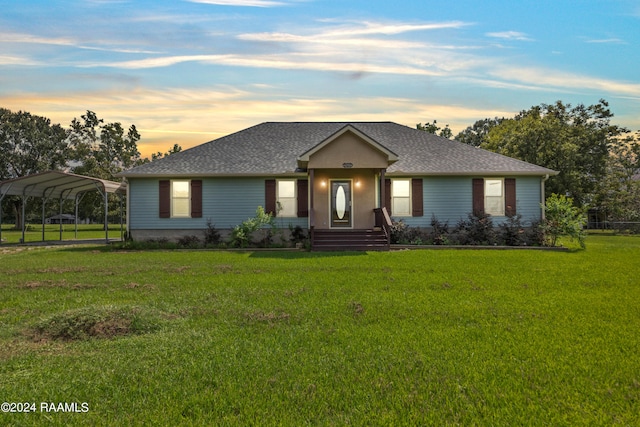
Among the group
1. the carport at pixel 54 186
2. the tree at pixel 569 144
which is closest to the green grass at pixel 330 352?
the carport at pixel 54 186

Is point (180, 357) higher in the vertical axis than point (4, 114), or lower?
lower

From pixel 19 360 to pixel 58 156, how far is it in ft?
184

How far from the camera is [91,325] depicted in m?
5.41

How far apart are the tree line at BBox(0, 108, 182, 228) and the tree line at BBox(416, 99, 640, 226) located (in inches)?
1382

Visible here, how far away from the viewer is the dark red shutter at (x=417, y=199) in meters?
18.9

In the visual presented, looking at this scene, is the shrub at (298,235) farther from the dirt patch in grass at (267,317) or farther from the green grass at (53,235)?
the green grass at (53,235)

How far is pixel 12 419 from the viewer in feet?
10.7

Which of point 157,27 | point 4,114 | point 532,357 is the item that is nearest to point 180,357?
point 532,357

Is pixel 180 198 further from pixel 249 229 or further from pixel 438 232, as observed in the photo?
pixel 438 232

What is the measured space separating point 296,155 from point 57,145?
45.3m

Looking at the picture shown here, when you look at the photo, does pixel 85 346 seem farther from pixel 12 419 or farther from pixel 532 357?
pixel 532 357

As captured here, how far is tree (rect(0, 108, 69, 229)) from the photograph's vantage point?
4966 centimetres

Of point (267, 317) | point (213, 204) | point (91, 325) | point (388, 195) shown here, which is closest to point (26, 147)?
point (213, 204)

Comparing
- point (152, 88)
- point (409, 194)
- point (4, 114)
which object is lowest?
point (409, 194)
